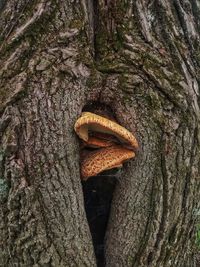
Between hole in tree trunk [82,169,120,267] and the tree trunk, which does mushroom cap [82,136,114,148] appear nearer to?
the tree trunk

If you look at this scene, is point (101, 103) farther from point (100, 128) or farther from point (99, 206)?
point (99, 206)

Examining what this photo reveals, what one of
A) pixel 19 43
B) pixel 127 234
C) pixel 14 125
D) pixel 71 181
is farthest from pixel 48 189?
pixel 19 43

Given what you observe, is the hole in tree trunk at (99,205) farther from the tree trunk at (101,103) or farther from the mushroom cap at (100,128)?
the mushroom cap at (100,128)

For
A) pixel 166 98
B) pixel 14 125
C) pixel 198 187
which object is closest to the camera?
pixel 14 125

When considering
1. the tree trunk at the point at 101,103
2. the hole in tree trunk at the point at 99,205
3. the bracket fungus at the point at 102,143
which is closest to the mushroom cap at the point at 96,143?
the bracket fungus at the point at 102,143

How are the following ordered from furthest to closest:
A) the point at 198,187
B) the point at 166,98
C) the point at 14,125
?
1. the point at 198,187
2. the point at 166,98
3. the point at 14,125

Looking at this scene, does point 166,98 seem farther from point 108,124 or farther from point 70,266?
point 70,266
